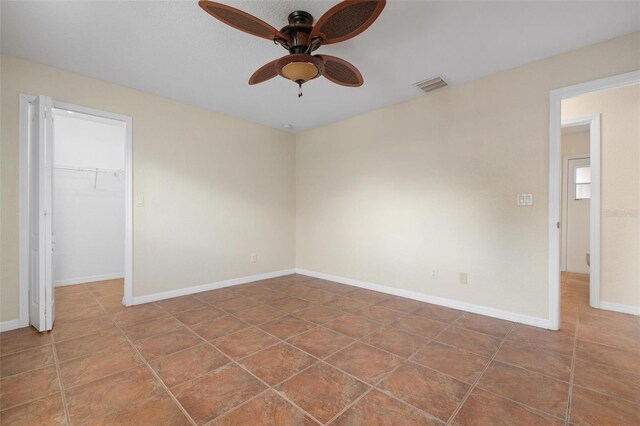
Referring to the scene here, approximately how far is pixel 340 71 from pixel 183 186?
2733mm

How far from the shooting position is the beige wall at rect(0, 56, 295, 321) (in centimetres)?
272

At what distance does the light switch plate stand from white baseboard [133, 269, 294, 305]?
12.2 ft

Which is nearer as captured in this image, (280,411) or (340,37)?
(280,411)

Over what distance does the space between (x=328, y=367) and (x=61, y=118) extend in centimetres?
535

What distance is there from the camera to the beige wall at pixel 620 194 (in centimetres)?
319


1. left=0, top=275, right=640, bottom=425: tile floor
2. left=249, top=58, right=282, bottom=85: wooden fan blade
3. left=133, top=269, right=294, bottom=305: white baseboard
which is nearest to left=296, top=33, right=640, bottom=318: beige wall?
left=0, top=275, right=640, bottom=425: tile floor

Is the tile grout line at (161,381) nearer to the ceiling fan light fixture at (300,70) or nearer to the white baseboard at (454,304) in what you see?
the ceiling fan light fixture at (300,70)

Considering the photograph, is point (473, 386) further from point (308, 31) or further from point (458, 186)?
point (308, 31)

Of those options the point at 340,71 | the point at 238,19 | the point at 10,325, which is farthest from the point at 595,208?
the point at 10,325

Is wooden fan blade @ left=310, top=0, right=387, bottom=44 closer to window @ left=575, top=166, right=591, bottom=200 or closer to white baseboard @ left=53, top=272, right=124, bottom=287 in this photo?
white baseboard @ left=53, top=272, right=124, bottom=287

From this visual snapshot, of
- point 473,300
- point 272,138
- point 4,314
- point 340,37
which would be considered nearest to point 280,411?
point 340,37

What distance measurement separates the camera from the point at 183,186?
12.7ft

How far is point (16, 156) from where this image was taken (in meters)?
2.73

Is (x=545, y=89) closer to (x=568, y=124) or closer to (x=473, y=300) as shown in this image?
(x=568, y=124)
